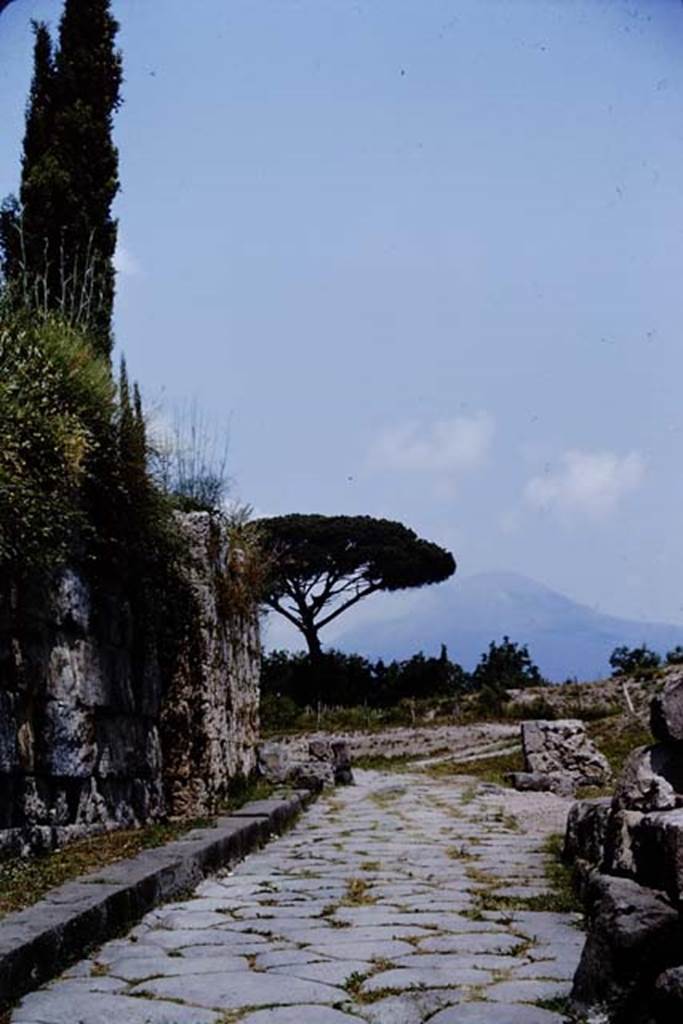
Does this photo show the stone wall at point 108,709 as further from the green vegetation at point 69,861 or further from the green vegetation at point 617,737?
the green vegetation at point 617,737

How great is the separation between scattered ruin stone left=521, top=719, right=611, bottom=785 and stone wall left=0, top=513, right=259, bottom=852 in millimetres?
3593

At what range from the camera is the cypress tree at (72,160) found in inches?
447

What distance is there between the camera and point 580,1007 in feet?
9.53

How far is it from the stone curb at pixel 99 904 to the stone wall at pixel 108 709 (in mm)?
625

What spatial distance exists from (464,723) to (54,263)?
41.7ft

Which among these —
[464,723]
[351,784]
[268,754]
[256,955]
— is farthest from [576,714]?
[256,955]

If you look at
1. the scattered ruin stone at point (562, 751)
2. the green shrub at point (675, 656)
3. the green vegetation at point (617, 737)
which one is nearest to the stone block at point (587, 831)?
the scattered ruin stone at point (562, 751)

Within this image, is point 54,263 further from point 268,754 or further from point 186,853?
point 186,853

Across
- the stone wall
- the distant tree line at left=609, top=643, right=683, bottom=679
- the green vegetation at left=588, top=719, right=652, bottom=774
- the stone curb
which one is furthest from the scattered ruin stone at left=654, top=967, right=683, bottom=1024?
the distant tree line at left=609, top=643, right=683, bottom=679

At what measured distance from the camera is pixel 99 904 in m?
3.99

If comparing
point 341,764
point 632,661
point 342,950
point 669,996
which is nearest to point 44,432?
point 342,950

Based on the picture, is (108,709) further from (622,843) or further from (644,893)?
(644,893)

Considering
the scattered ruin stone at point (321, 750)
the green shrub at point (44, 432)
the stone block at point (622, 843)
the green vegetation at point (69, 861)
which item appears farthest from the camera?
the scattered ruin stone at point (321, 750)

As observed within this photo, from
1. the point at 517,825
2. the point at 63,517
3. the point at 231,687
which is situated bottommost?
the point at 517,825
